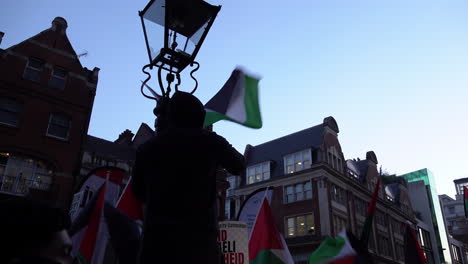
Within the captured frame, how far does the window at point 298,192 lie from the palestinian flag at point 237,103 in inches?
1195

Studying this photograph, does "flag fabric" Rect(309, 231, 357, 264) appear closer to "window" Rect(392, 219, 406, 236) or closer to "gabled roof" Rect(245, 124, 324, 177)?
"gabled roof" Rect(245, 124, 324, 177)

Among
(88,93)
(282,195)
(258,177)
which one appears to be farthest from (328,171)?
(88,93)

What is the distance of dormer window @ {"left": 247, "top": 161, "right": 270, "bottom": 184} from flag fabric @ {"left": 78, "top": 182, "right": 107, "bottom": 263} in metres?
31.0

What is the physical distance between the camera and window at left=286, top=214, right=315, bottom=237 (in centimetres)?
3272

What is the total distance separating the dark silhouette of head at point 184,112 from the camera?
119 inches

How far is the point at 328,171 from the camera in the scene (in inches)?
1350

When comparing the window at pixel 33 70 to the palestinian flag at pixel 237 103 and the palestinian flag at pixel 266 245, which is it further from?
the palestinian flag at pixel 237 103

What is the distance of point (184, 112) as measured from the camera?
3.03m

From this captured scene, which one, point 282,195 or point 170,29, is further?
point 282,195

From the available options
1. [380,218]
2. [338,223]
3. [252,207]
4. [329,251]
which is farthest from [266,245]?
[380,218]

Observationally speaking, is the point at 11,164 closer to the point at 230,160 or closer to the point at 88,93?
the point at 88,93

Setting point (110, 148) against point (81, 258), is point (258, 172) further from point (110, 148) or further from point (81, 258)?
point (81, 258)

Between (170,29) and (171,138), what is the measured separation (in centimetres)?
253

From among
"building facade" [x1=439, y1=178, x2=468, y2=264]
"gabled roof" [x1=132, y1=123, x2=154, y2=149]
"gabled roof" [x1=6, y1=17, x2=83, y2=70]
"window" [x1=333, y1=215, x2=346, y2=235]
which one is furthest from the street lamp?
"building facade" [x1=439, y1=178, x2=468, y2=264]
